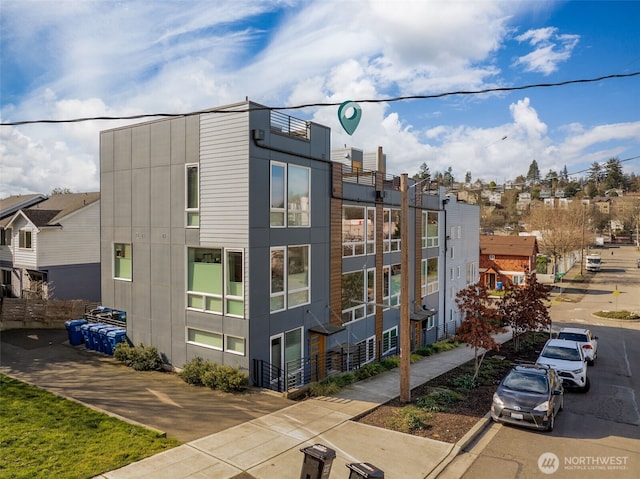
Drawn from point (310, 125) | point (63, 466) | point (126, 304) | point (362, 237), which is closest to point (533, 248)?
point (362, 237)

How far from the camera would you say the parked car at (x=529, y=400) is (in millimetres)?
11055

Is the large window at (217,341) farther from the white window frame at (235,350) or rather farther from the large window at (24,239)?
the large window at (24,239)

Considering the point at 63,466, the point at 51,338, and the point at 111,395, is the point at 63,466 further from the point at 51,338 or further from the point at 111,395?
the point at 51,338

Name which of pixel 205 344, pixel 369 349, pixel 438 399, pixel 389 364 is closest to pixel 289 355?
pixel 205 344

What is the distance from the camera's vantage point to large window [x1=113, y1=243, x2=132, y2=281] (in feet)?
54.5

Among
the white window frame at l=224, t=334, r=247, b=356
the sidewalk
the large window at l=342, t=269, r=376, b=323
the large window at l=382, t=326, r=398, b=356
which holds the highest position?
the large window at l=342, t=269, r=376, b=323

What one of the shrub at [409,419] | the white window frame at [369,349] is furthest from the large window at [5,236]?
the shrub at [409,419]

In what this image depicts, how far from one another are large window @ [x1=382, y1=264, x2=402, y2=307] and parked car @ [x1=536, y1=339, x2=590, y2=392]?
268 inches

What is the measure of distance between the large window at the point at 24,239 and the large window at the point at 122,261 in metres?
12.3

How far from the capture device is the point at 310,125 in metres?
15.4

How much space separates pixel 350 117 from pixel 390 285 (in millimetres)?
12459

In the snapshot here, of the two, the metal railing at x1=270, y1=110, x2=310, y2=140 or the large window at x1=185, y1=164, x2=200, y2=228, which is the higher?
the metal railing at x1=270, y1=110, x2=310, y2=140

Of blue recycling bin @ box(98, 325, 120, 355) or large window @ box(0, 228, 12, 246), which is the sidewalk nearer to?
blue recycling bin @ box(98, 325, 120, 355)

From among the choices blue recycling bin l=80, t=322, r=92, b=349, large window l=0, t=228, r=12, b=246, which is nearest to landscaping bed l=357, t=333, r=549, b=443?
blue recycling bin l=80, t=322, r=92, b=349
